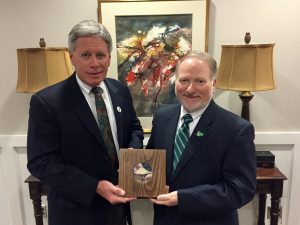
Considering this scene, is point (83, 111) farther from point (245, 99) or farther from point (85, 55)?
point (245, 99)

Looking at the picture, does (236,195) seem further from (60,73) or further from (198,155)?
(60,73)

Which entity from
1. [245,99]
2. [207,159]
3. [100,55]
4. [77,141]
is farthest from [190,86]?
[245,99]

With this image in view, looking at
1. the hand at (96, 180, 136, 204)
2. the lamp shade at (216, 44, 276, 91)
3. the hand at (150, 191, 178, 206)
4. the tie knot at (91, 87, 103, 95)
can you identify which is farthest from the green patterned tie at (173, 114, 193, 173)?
the lamp shade at (216, 44, 276, 91)

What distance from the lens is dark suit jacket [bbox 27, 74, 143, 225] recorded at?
1256 millimetres

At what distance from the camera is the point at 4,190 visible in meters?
2.36

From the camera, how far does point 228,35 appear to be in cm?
202

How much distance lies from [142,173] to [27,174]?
145 centimetres

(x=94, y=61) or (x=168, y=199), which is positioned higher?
(x=94, y=61)

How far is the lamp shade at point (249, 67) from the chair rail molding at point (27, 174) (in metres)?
0.58

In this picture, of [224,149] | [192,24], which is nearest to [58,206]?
[224,149]

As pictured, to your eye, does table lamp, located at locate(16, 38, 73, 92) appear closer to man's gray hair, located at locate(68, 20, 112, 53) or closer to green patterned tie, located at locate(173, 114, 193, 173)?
man's gray hair, located at locate(68, 20, 112, 53)

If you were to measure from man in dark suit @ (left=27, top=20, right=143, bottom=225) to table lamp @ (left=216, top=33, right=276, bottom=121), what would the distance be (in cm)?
80

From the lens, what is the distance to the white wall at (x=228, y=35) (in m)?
1.98

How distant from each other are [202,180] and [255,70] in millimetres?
825
